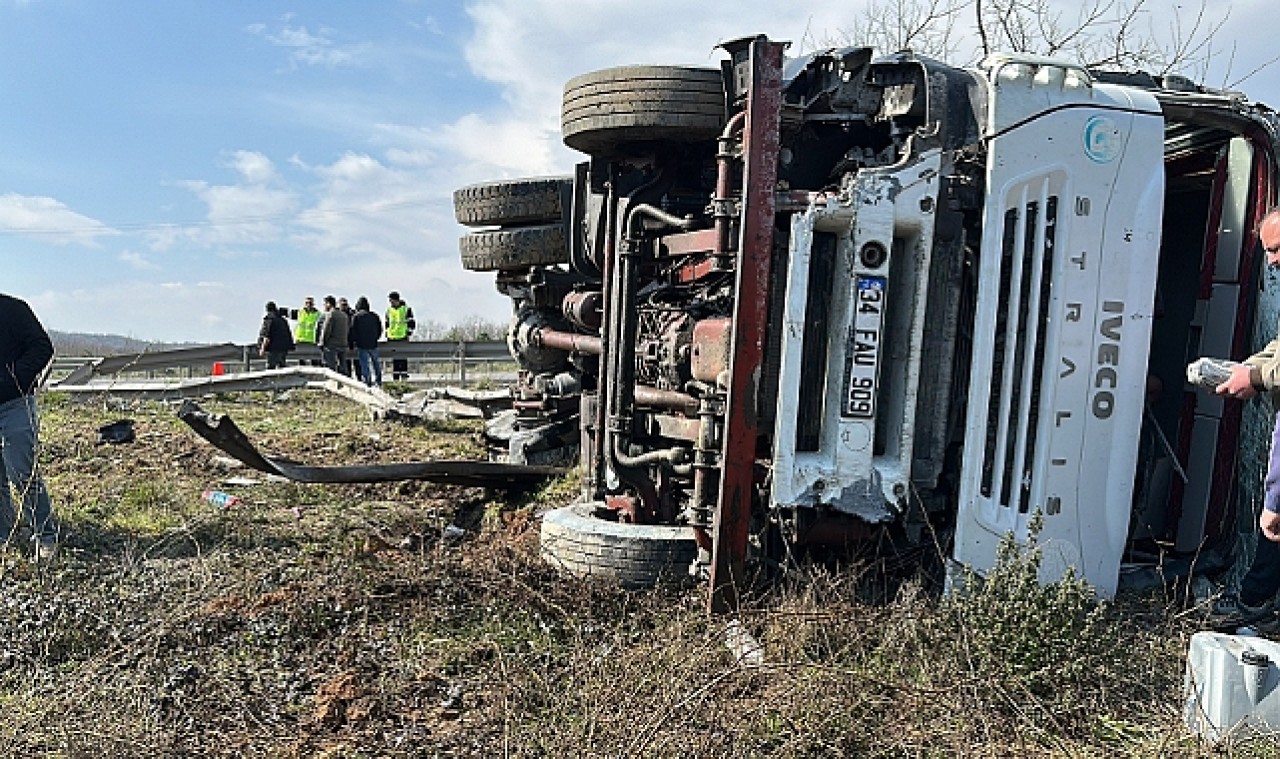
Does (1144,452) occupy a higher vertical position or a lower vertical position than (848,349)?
lower

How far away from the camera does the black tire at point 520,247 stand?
20.6 ft

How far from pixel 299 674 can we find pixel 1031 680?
2.25 metres

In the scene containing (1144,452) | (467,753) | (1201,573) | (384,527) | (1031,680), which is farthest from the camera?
(384,527)

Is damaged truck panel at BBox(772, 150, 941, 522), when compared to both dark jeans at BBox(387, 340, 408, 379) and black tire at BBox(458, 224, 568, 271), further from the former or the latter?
dark jeans at BBox(387, 340, 408, 379)

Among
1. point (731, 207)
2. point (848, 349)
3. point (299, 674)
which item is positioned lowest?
point (299, 674)

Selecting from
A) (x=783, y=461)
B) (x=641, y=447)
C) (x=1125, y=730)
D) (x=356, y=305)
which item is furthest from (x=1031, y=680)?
(x=356, y=305)

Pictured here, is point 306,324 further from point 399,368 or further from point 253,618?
point 253,618

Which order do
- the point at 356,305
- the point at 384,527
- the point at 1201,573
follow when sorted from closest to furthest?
the point at 1201,573 → the point at 384,527 → the point at 356,305

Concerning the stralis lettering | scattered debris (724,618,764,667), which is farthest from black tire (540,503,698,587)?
the stralis lettering

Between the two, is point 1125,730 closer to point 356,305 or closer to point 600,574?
point 600,574

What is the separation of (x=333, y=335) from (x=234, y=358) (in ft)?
7.27

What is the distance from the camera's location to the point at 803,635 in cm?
333

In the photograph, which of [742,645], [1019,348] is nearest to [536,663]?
[742,645]

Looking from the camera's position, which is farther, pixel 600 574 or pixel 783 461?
pixel 600 574
